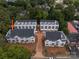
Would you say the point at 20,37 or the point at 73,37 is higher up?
the point at 20,37

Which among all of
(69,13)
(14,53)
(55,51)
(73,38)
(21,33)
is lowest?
(55,51)

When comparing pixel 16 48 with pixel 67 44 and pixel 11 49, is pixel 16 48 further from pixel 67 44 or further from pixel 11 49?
pixel 67 44

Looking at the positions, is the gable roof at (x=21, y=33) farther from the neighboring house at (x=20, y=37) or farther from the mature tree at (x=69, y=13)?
the mature tree at (x=69, y=13)

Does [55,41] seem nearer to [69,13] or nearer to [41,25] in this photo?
[41,25]

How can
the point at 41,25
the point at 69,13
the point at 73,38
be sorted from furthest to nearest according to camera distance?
1. the point at 69,13
2. the point at 41,25
3. the point at 73,38

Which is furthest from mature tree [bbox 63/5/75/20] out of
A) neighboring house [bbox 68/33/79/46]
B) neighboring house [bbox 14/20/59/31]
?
neighboring house [bbox 68/33/79/46]

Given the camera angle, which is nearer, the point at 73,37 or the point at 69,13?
the point at 73,37

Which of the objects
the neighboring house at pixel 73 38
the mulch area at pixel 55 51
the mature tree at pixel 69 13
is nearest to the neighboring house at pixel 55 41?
the mulch area at pixel 55 51

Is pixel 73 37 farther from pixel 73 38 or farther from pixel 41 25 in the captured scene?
pixel 41 25

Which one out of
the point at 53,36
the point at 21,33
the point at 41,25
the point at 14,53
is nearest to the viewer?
the point at 14,53

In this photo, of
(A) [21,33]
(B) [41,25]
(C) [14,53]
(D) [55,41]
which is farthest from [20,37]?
(C) [14,53]

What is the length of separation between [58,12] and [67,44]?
4813 mm

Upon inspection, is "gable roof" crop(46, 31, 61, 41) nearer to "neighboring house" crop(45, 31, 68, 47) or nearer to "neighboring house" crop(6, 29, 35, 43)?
"neighboring house" crop(45, 31, 68, 47)

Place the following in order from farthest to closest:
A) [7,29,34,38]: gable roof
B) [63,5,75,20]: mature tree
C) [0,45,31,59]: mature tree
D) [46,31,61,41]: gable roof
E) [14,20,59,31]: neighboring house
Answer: [63,5,75,20]: mature tree
[14,20,59,31]: neighboring house
[7,29,34,38]: gable roof
[46,31,61,41]: gable roof
[0,45,31,59]: mature tree
